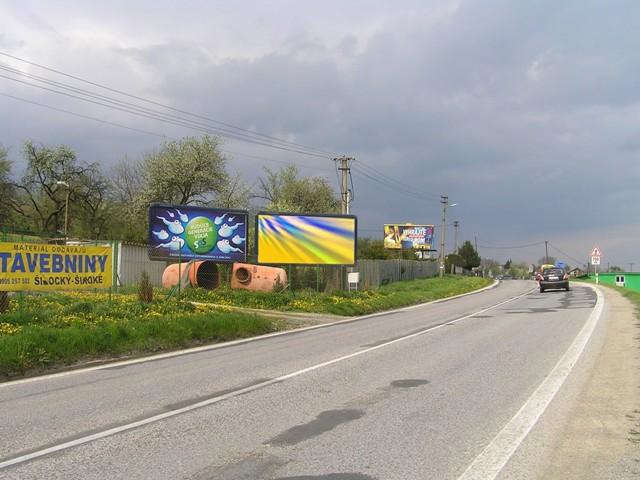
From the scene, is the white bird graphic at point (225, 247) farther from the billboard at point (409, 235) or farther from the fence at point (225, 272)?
the billboard at point (409, 235)

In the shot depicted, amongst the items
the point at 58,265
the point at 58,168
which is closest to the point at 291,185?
the point at 58,168

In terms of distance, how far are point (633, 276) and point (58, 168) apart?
58.1 metres

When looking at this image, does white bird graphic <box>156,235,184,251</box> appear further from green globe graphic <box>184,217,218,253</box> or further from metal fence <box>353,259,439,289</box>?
metal fence <box>353,259,439,289</box>

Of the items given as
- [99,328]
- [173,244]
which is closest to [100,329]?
[99,328]

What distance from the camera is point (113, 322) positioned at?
45.3 ft

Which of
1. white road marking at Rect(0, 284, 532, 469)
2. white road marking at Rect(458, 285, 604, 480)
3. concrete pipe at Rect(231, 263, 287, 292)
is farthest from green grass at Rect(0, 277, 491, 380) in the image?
white road marking at Rect(458, 285, 604, 480)

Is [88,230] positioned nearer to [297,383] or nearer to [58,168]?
[58,168]

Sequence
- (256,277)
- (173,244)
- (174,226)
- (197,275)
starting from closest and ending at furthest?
(197,275), (256,277), (173,244), (174,226)

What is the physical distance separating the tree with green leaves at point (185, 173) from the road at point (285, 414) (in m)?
41.8

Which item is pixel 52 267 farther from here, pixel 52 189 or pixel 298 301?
pixel 52 189

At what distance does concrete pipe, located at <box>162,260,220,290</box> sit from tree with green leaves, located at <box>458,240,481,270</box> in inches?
3206

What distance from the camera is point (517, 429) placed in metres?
6.09

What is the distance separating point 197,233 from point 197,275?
3.08 meters

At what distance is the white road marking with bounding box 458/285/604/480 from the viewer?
4863mm
